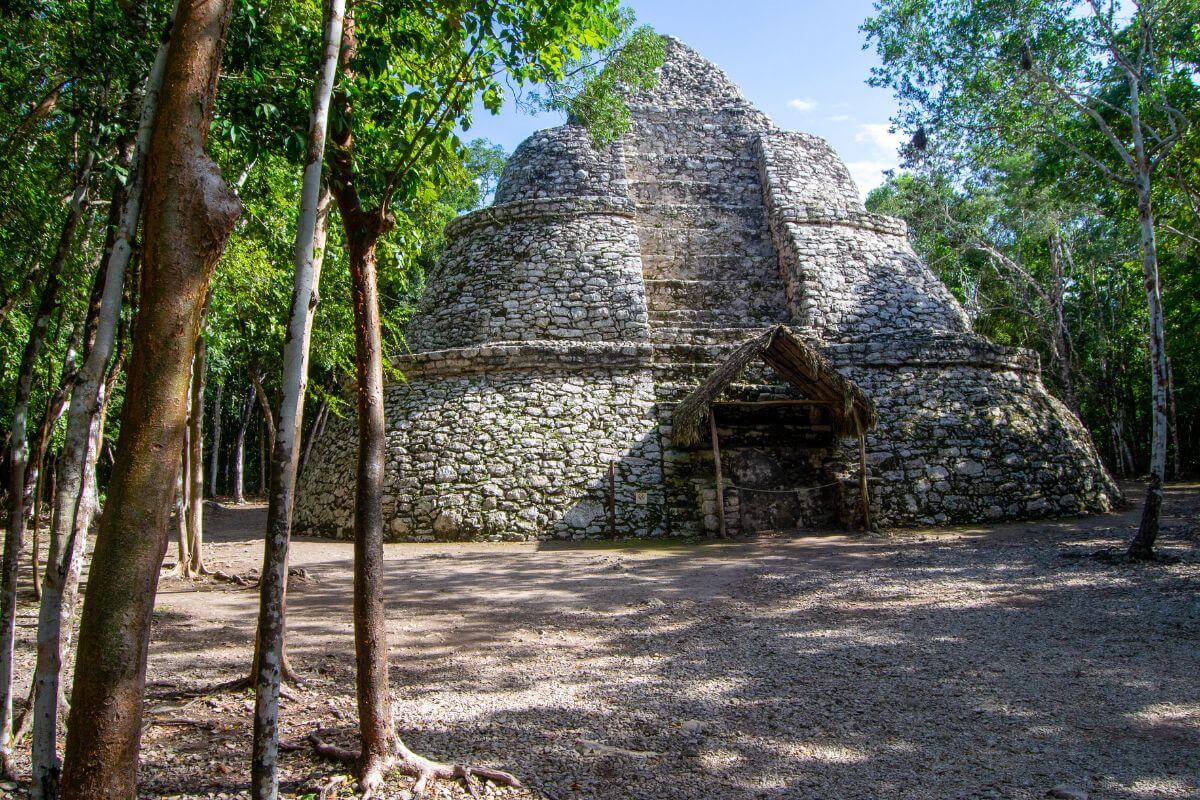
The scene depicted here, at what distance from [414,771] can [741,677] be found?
2.04 meters

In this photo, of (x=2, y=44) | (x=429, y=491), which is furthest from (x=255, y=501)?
(x=2, y=44)

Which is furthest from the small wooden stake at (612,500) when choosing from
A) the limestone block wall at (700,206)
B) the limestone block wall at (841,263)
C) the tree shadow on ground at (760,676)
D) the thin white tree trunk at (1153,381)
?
the thin white tree trunk at (1153,381)

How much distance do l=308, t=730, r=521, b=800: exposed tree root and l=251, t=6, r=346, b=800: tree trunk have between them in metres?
0.39

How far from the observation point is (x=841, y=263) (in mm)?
12625

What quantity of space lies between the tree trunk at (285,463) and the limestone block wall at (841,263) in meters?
9.95

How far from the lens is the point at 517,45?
3.62 m

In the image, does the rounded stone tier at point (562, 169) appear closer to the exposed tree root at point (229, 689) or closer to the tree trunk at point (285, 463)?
the exposed tree root at point (229, 689)

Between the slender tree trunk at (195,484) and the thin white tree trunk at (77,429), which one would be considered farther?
the slender tree trunk at (195,484)

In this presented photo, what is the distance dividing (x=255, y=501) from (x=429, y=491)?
15648mm

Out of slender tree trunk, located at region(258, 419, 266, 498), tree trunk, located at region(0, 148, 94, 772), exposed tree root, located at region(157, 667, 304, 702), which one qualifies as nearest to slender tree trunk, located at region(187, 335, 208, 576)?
exposed tree root, located at region(157, 667, 304, 702)

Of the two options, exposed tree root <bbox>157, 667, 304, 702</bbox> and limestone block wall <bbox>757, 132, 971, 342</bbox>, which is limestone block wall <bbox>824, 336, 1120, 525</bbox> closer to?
limestone block wall <bbox>757, 132, 971, 342</bbox>

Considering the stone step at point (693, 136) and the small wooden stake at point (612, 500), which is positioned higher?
the stone step at point (693, 136)

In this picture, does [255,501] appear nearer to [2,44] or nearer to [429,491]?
[429,491]

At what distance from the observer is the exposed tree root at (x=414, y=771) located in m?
2.82
